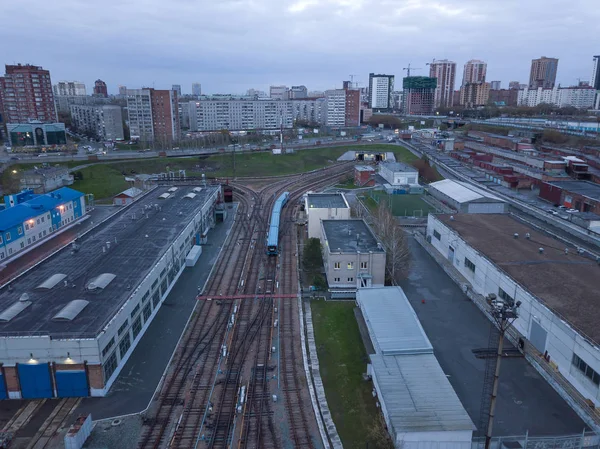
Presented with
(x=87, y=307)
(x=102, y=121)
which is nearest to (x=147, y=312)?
(x=87, y=307)

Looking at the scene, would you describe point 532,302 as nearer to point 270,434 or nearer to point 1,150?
point 270,434

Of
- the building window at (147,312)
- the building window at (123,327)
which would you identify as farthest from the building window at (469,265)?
the building window at (123,327)

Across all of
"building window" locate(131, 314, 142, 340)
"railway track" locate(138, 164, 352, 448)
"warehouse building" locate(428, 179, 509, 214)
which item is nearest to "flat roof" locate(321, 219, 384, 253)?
"railway track" locate(138, 164, 352, 448)

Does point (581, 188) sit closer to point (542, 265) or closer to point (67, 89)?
point (542, 265)

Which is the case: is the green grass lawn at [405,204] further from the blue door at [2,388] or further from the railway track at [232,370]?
the blue door at [2,388]

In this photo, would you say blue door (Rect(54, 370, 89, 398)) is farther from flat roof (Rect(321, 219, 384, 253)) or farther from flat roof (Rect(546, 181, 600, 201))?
flat roof (Rect(546, 181, 600, 201))

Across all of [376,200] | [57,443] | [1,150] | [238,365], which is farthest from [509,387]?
[1,150]
